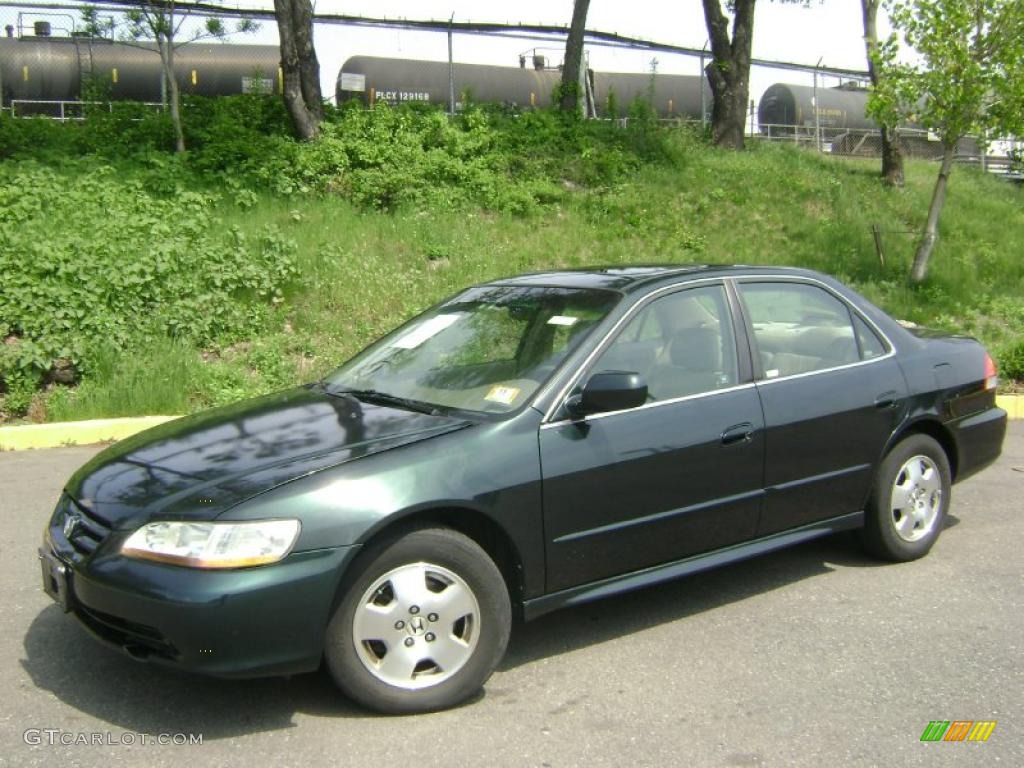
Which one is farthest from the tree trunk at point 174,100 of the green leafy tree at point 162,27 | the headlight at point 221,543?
the headlight at point 221,543

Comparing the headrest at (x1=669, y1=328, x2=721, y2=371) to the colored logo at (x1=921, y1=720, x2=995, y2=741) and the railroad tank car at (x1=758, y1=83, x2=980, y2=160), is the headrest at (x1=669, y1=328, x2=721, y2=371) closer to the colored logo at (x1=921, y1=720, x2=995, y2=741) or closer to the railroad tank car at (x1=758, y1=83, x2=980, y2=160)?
the colored logo at (x1=921, y1=720, x2=995, y2=741)

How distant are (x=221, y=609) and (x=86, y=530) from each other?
73 cm

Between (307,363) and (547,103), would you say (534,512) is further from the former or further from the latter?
(547,103)

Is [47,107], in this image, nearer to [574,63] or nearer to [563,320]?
[574,63]

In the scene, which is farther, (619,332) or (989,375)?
(989,375)

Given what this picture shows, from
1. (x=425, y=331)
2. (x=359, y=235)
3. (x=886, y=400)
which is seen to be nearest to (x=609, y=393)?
(x=425, y=331)

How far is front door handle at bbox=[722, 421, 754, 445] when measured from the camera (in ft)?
15.3

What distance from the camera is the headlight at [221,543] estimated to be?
3518mm

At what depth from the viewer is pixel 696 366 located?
4805mm

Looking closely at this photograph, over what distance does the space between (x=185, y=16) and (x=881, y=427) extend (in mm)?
13428

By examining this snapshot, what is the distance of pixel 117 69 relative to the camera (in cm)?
2036

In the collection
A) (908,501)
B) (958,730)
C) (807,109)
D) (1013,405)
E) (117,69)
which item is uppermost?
(117,69)

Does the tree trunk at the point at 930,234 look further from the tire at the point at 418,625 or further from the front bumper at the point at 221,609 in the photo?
the front bumper at the point at 221,609
